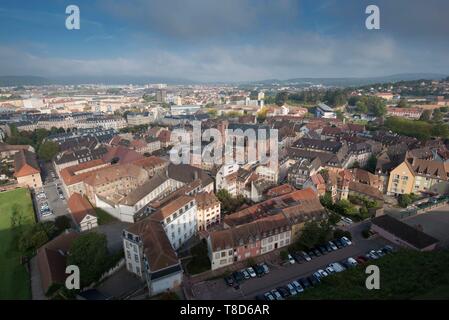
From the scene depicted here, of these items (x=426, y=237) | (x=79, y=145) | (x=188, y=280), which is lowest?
(x=188, y=280)

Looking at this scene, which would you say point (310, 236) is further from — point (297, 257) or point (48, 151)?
point (48, 151)

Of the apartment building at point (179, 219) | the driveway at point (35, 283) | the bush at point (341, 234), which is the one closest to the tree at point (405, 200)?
the bush at point (341, 234)

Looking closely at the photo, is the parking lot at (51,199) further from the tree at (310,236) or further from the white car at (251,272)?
the tree at (310,236)

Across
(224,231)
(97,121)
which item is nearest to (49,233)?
(224,231)

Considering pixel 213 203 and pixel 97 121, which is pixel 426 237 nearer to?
pixel 213 203

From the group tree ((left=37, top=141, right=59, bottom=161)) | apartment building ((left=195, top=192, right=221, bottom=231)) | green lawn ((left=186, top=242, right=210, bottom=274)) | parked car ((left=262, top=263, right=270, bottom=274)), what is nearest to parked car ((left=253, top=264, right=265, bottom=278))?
parked car ((left=262, top=263, right=270, bottom=274))

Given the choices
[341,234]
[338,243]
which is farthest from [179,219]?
[341,234]
